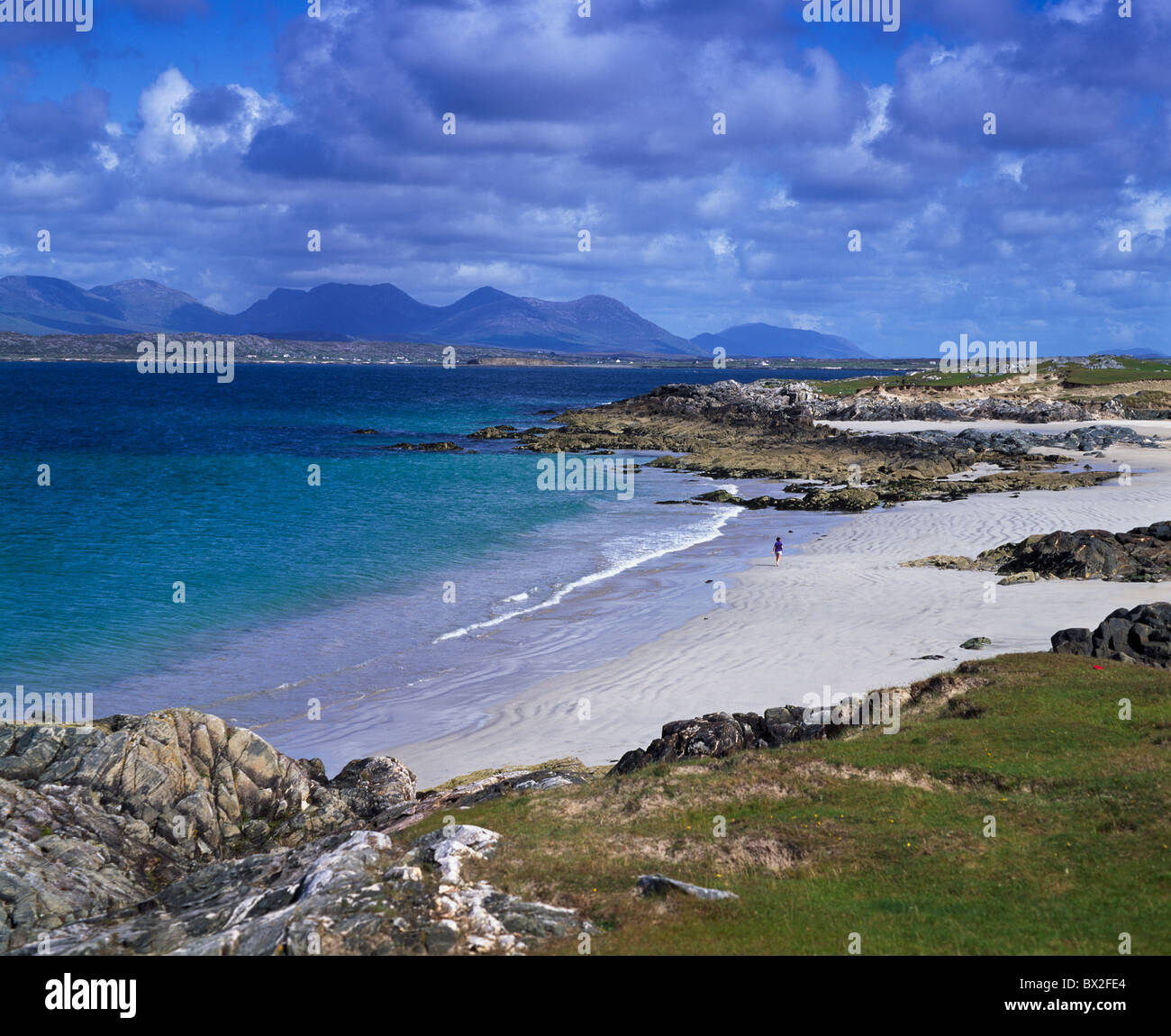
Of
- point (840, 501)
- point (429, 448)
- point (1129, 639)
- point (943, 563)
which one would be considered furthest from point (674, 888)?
point (429, 448)

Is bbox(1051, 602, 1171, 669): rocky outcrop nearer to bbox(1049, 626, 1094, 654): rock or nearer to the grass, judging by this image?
bbox(1049, 626, 1094, 654): rock

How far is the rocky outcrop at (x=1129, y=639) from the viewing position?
21453 mm

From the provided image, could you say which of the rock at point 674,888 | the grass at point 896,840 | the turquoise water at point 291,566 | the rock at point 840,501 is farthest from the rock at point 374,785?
the rock at point 840,501

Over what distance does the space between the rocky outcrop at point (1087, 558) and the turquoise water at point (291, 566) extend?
15706 mm

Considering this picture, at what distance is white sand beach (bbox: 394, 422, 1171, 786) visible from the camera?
22.9 metres

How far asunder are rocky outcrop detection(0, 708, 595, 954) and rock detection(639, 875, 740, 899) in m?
1.19

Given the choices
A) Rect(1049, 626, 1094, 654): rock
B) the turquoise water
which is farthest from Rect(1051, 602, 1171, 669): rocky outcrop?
the turquoise water

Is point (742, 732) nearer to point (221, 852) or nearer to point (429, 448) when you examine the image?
point (221, 852)

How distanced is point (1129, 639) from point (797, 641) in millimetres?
9424

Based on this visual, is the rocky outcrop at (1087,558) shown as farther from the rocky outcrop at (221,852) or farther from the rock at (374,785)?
the rock at (374,785)

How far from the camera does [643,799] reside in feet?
50.5

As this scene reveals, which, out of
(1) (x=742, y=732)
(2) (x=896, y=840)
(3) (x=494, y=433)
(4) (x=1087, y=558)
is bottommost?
(1) (x=742, y=732)

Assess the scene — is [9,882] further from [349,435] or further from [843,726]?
[349,435]

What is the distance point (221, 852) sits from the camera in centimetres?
1620
